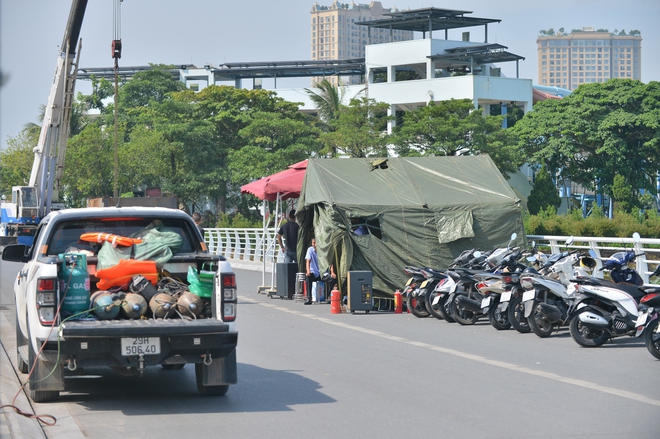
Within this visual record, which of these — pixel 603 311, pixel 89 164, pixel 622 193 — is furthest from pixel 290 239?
pixel 89 164

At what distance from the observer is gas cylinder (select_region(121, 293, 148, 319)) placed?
8.09m

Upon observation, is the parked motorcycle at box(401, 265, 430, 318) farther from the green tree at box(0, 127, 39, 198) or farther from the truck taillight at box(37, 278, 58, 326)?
the green tree at box(0, 127, 39, 198)

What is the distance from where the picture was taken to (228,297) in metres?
8.14

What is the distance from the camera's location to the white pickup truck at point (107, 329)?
7.66m

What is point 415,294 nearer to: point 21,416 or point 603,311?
point 603,311

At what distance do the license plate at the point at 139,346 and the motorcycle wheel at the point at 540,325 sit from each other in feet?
22.2

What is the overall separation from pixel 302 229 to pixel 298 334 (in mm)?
6565

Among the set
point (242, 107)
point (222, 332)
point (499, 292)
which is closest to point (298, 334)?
point (499, 292)

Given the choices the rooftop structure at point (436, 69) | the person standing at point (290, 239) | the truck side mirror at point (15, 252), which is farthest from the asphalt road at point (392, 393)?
the rooftop structure at point (436, 69)

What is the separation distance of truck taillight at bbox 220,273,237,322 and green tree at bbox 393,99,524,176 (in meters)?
39.1

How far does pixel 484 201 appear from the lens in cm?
1875

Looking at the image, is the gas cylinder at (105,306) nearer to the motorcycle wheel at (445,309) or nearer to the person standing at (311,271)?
the motorcycle wheel at (445,309)

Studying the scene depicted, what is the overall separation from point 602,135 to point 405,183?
41264 mm

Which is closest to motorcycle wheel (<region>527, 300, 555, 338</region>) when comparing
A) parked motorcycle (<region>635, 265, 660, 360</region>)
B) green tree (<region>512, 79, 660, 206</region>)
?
parked motorcycle (<region>635, 265, 660, 360</region>)
